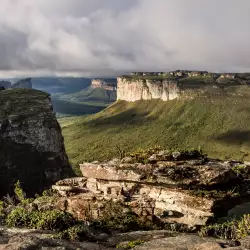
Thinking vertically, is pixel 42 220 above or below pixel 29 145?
above

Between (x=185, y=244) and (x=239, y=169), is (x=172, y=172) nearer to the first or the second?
(x=239, y=169)

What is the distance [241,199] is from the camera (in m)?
43.5

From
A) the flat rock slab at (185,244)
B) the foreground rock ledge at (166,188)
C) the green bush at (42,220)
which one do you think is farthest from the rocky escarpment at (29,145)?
the flat rock slab at (185,244)

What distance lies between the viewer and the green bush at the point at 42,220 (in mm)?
35156

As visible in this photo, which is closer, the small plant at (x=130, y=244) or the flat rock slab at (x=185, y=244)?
the flat rock slab at (x=185, y=244)

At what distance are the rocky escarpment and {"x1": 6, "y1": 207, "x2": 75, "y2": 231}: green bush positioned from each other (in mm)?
79902

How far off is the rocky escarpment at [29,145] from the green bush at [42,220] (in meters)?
79.9

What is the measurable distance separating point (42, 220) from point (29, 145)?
9592cm

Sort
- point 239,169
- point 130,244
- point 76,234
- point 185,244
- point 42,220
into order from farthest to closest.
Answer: point 239,169 < point 42,220 < point 76,234 < point 130,244 < point 185,244

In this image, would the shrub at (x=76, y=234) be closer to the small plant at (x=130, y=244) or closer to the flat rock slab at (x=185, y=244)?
the small plant at (x=130, y=244)

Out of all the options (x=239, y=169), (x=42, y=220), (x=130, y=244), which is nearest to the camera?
(x=130, y=244)

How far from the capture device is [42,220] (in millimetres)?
35438

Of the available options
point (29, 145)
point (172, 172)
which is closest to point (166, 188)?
point (172, 172)

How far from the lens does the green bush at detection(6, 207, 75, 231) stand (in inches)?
1384
